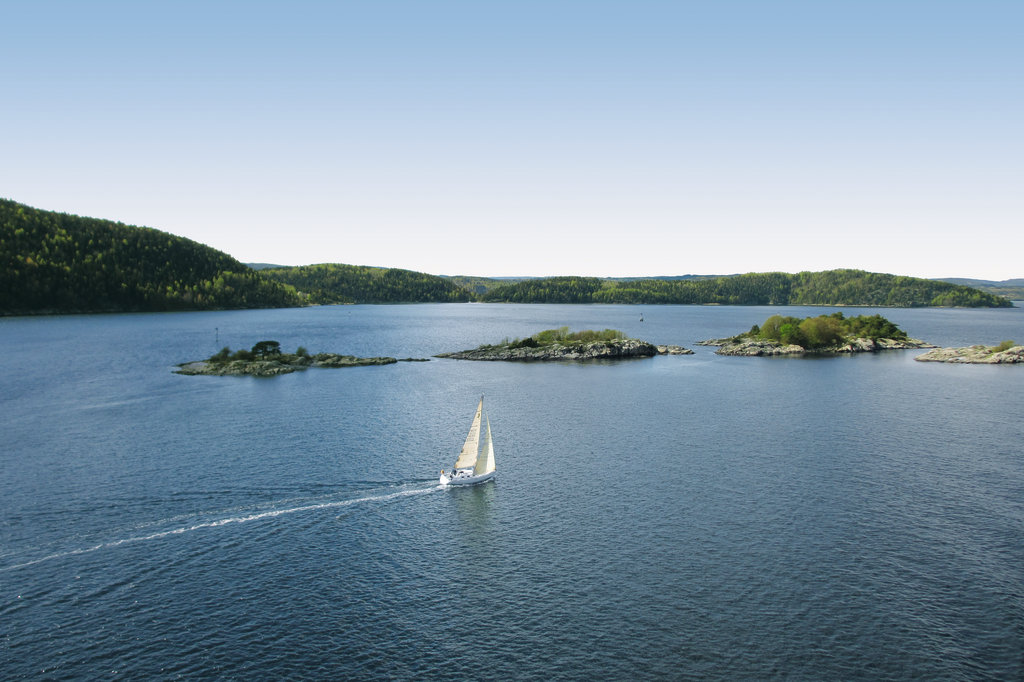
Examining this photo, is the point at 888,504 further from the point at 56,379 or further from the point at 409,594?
the point at 56,379

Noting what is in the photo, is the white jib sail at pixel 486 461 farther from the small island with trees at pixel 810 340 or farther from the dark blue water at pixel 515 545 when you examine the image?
the small island with trees at pixel 810 340

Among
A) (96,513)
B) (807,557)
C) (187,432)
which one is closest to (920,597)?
(807,557)

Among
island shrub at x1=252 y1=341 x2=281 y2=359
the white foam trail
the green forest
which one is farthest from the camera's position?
the green forest

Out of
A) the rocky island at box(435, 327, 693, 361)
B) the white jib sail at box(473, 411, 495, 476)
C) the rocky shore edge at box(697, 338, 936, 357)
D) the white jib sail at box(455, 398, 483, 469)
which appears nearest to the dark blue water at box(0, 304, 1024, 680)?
the white jib sail at box(473, 411, 495, 476)

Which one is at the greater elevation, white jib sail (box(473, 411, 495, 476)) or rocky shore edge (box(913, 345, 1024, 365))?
rocky shore edge (box(913, 345, 1024, 365))

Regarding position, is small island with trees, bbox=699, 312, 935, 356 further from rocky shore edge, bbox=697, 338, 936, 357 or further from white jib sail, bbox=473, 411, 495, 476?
white jib sail, bbox=473, 411, 495, 476

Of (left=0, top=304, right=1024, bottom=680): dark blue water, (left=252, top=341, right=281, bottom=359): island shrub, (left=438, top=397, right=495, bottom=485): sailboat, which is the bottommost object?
(left=0, top=304, right=1024, bottom=680): dark blue water
